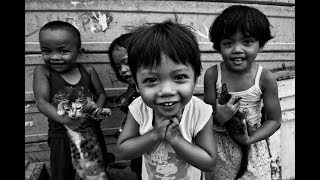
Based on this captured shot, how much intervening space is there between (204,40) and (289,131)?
3.71ft

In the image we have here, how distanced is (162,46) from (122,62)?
1074 mm

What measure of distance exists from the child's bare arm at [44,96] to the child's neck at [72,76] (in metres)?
0.13

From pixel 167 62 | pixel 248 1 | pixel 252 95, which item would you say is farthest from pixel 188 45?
pixel 248 1

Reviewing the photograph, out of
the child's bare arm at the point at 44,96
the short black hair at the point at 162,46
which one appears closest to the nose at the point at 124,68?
the child's bare arm at the point at 44,96

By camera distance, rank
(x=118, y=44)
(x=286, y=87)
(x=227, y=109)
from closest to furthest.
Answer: (x=227, y=109) < (x=118, y=44) < (x=286, y=87)

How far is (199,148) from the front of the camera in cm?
156

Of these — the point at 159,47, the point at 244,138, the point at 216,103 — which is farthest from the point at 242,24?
the point at 159,47

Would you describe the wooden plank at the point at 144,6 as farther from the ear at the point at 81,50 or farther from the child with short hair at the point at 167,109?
the child with short hair at the point at 167,109

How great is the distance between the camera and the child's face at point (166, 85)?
54.8 inches

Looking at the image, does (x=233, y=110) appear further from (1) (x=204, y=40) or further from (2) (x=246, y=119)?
(1) (x=204, y=40)

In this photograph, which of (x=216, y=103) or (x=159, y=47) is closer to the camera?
(x=159, y=47)

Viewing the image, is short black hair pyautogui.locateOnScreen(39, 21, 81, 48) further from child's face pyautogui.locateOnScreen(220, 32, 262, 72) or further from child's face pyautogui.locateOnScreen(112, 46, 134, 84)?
child's face pyautogui.locateOnScreen(220, 32, 262, 72)

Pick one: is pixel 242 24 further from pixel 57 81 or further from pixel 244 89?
pixel 57 81

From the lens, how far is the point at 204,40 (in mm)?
2994
